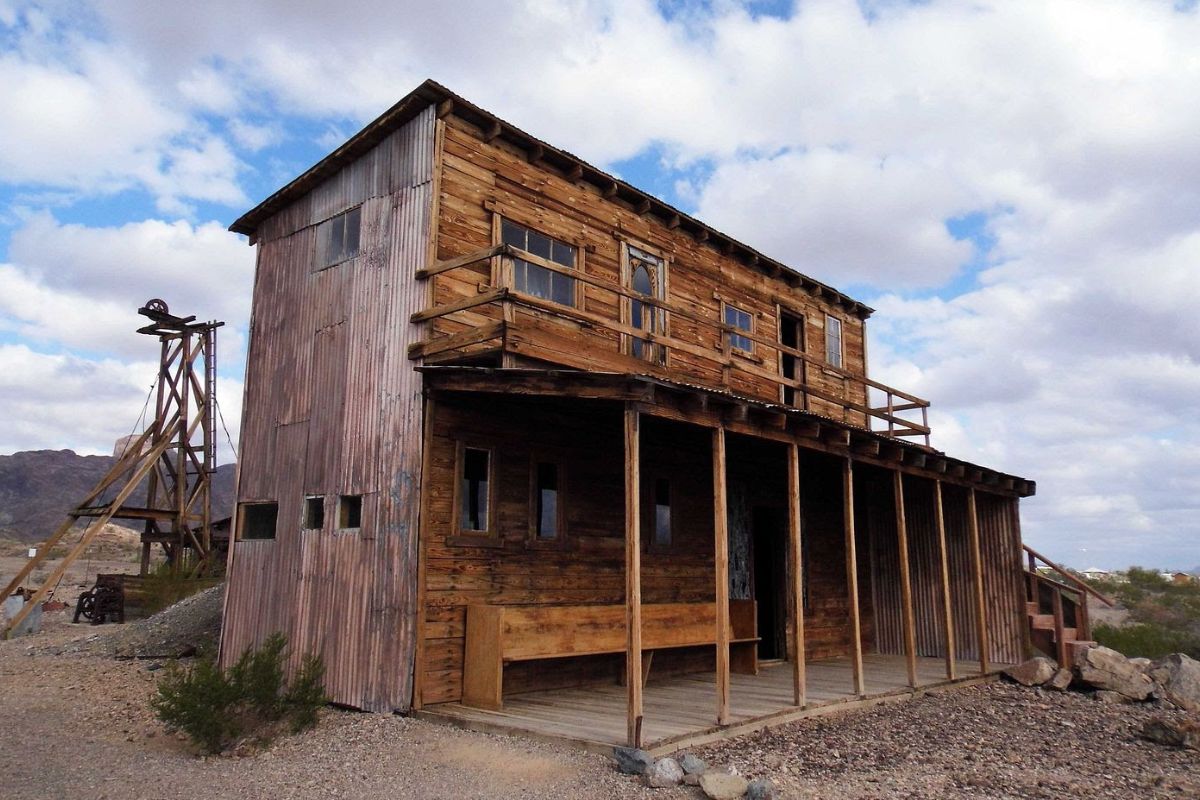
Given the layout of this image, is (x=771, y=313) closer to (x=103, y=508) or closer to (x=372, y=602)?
(x=372, y=602)

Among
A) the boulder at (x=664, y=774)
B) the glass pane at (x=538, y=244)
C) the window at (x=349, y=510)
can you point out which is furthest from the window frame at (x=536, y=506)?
the boulder at (x=664, y=774)

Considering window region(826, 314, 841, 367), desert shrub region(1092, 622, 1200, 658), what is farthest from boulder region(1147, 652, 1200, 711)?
window region(826, 314, 841, 367)

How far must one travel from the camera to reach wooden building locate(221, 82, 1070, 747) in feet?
33.5

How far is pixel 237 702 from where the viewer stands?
30.0 feet

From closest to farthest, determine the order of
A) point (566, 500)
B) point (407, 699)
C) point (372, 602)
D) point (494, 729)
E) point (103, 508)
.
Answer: point (494, 729) → point (407, 699) → point (372, 602) → point (566, 500) → point (103, 508)

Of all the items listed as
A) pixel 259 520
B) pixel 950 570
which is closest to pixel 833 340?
pixel 950 570

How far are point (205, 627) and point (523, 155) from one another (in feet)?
35.5

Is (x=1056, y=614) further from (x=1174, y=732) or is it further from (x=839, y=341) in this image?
(x=839, y=341)

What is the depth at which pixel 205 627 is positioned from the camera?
54.9 feet

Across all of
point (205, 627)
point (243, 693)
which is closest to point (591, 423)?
point (243, 693)

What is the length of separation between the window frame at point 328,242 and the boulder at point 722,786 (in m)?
8.65

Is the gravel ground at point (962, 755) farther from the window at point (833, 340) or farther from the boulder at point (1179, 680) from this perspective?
the window at point (833, 340)

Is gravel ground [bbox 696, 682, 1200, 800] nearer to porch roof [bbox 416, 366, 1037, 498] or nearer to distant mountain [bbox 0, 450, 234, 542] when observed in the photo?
porch roof [bbox 416, 366, 1037, 498]

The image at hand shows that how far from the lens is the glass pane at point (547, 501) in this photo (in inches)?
471
